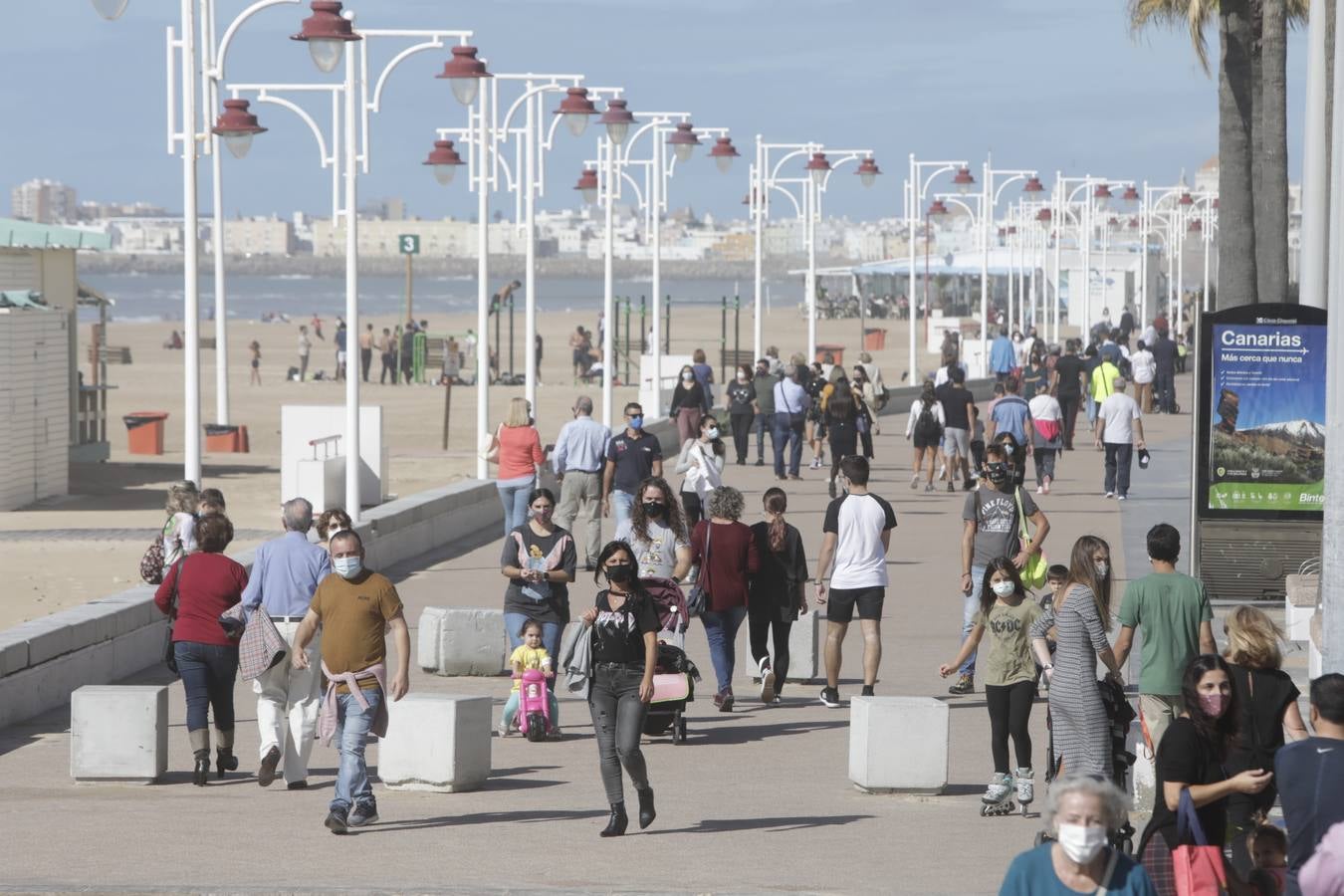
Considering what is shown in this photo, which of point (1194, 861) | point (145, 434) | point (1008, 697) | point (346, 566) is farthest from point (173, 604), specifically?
point (145, 434)

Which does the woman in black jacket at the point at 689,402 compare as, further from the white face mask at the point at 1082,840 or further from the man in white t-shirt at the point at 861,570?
the white face mask at the point at 1082,840

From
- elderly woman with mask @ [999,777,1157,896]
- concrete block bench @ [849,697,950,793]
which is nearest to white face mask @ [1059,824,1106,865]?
elderly woman with mask @ [999,777,1157,896]

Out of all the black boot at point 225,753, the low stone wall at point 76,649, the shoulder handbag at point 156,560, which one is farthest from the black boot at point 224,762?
the low stone wall at point 76,649

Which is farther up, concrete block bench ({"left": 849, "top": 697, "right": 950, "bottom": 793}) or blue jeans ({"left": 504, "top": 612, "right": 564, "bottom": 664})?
blue jeans ({"left": 504, "top": 612, "right": 564, "bottom": 664})

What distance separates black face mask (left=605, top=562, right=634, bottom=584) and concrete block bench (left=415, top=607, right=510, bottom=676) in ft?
14.6

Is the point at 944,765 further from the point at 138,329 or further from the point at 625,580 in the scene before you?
the point at 138,329

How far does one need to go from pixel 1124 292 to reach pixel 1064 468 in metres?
66.7

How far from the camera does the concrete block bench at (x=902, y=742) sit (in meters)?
10.9

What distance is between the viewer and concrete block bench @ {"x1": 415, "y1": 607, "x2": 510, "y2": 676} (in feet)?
47.8

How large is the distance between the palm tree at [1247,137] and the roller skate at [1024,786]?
43.9 ft

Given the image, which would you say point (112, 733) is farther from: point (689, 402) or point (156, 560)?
point (689, 402)

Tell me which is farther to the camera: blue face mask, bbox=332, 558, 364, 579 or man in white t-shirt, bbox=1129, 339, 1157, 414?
man in white t-shirt, bbox=1129, 339, 1157, 414

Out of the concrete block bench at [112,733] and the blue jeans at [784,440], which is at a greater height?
the blue jeans at [784,440]

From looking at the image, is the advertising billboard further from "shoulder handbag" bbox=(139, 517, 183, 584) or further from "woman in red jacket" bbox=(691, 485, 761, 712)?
"shoulder handbag" bbox=(139, 517, 183, 584)
